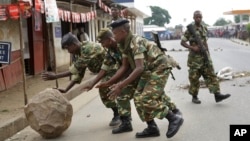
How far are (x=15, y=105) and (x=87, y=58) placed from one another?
9.30 ft

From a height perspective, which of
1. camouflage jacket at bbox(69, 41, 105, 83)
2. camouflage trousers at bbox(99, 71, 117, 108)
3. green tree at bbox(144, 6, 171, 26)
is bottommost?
green tree at bbox(144, 6, 171, 26)

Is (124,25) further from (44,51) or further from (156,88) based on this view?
(44,51)

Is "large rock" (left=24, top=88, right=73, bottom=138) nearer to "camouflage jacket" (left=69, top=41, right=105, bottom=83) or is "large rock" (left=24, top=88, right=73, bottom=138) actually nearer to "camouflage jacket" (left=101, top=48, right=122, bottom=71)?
"camouflage jacket" (left=69, top=41, right=105, bottom=83)

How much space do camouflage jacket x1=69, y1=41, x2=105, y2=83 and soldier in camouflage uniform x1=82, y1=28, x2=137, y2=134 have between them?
193mm

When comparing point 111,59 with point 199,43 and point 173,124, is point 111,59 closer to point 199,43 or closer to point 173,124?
point 173,124

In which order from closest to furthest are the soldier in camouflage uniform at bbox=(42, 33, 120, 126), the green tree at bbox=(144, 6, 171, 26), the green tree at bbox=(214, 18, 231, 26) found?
1. the soldier in camouflage uniform at bbox=(42, 33, 120, 126)
2. the green tree at bbox=(144, 6, 171, 26)
3. the green tree at bbox=(214, 18, 231, 26)

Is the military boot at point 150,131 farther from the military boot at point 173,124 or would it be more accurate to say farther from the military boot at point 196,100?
the military boot at point 196,100

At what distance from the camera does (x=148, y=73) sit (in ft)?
18.1

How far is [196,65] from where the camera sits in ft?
26.0

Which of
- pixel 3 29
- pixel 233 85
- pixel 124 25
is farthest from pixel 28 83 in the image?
pixel 124 25

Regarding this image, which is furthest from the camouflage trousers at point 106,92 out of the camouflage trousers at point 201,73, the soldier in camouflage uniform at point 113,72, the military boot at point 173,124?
the camouflage trousers at point 201,73

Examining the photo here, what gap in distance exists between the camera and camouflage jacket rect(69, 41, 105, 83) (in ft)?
20.5

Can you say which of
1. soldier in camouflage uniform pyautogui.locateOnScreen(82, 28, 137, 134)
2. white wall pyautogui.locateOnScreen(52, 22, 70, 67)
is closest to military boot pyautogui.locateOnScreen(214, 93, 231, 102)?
soldier in camouflage uniform pyautogui.locateOnScreen(82, 28, 137, 134)

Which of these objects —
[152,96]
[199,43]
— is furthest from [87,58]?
[199,43]
